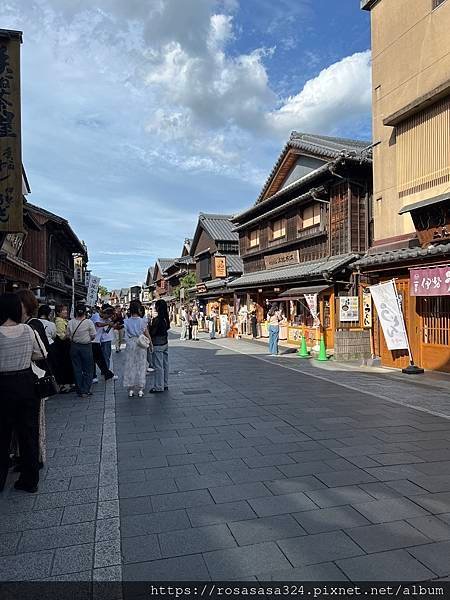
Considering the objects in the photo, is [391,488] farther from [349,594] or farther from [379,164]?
[379,164]

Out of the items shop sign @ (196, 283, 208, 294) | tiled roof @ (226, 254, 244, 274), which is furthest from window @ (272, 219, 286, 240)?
shop sign @ (196, 283, 208, 294)

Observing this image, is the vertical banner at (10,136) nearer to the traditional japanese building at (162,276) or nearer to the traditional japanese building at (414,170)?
the traditional japanese building at (414,170)

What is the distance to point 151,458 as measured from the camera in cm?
517

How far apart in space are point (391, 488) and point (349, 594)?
70.4 inches

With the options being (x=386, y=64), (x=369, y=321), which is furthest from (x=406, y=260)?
(x=386, y=64)

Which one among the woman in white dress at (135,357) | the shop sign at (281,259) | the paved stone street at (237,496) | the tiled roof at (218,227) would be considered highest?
the tiled roof at (218,227)

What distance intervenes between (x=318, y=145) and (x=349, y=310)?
886 cm

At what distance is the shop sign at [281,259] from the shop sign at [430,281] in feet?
33.1

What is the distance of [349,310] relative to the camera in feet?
47.4

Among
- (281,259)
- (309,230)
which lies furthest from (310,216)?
(281,259)

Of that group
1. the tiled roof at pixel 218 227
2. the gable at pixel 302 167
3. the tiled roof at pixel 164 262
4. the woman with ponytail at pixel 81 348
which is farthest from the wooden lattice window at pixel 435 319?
the tiled roof at pixel 164 262

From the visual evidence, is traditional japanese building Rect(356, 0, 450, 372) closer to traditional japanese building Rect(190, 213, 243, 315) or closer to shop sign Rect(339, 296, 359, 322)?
shop sign Rect(339, 296, 359, 322)

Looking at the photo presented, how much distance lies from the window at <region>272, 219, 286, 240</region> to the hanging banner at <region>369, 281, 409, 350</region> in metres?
10.6

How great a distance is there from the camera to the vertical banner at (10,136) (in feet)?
21.7
